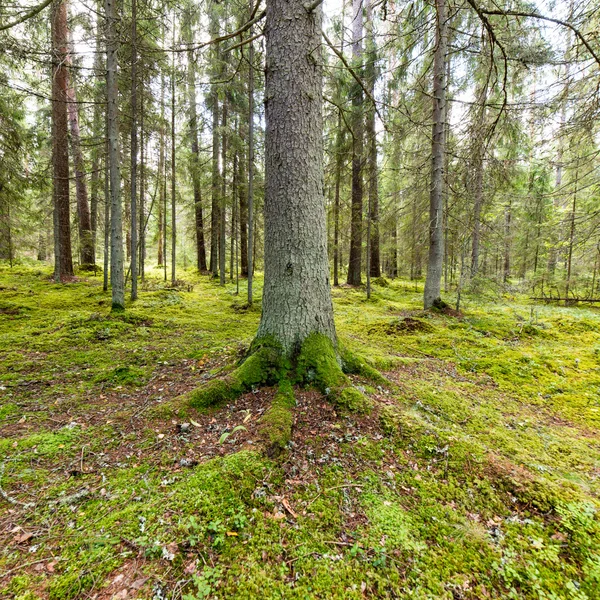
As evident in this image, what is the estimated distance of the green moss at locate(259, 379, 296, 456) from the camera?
2.38m

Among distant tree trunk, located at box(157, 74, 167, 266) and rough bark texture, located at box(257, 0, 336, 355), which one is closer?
rough bark texture, located at box(257, 0, 336, 355)

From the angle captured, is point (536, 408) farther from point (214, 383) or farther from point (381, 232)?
point (381, 232)

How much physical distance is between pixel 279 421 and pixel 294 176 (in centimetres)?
238

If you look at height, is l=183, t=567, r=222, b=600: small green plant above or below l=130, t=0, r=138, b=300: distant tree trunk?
below

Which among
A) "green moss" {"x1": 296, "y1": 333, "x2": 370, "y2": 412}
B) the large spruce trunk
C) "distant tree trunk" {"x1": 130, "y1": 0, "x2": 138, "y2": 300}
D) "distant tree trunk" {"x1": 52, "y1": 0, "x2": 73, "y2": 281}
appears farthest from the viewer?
the large spruce trunk

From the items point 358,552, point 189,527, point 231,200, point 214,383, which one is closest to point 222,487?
point 189,527

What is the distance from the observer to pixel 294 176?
3084 millimetres

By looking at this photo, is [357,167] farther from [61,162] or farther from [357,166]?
[61,162]

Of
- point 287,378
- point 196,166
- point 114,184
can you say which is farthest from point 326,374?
point 196,166

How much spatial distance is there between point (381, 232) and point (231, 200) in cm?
611

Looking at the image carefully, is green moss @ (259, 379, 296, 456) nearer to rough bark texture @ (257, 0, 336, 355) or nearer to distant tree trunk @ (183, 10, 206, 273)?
rough bark texture @ (257, 0, 336, 355)

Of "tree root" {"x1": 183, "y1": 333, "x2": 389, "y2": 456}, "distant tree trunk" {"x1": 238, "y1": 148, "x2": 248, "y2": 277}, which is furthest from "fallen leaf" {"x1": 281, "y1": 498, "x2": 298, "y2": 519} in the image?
"distant tree trunk" {"x1": 238, "y1": 148, "x2": 248, "y2": 277}

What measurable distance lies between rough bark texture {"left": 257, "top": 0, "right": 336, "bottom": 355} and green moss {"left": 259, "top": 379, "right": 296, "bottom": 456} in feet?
1.52

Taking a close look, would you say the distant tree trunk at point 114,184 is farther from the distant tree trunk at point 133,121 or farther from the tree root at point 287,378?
the tree root at point 287,378
